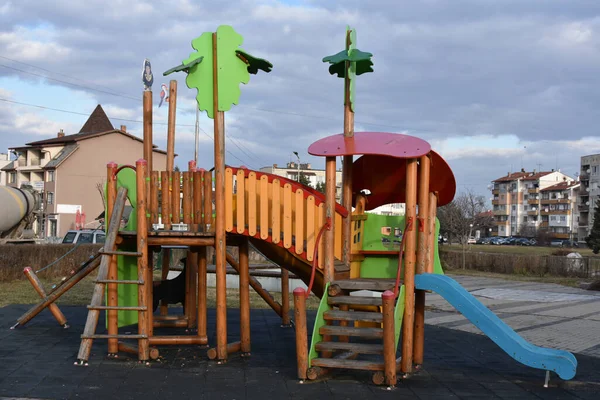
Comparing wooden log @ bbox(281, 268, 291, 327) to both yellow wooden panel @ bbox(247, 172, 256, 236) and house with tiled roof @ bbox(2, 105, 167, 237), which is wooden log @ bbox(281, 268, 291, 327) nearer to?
yellow wooden panel @ bbox(247, 172, 256, 236)

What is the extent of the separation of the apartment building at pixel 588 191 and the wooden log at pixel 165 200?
302 feet

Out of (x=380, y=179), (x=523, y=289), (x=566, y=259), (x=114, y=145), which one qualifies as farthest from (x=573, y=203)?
(x=380, y=179)

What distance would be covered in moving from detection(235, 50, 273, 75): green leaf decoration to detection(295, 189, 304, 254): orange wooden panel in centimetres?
186

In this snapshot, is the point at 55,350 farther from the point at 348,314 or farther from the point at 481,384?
the point at 481,384

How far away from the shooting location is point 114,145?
63.7m

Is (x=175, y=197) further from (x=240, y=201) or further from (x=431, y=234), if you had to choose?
(x=431, y=234)

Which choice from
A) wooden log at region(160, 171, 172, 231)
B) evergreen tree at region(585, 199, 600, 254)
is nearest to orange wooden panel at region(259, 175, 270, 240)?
wooden log at region(160, 171, 172, 231)

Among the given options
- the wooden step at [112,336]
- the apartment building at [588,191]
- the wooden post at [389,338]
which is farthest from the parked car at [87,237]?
the apartment building at [588,191]

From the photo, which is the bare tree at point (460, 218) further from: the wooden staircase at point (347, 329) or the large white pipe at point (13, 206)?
the wooden staircase at point (347, 329)

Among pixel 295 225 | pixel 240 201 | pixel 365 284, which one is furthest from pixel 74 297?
pixel 365 284

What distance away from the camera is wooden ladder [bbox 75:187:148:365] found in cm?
853

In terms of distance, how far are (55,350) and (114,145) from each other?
5625 cm

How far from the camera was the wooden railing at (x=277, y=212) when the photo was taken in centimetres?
893

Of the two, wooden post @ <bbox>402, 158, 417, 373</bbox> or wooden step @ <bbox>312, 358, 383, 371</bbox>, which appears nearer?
wooden step @ <bbox>312, 358, 383, 371</bbox>
